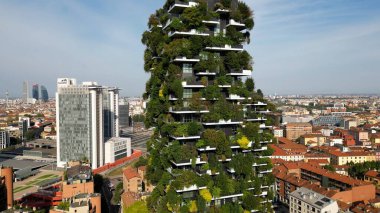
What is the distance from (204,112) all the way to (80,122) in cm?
4816

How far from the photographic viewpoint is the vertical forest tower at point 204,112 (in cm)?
1620

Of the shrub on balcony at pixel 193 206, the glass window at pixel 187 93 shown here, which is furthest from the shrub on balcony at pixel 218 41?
the shrub on balcony at pixel 193 206

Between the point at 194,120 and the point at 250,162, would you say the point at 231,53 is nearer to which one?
the point at 194,120

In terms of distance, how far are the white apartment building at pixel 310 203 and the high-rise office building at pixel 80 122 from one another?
38.8 meters

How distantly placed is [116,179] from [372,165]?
41.4 meters

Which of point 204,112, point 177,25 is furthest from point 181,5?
point 204,112

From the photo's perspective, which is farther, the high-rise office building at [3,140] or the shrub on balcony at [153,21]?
the high-rise office building at [3,140]

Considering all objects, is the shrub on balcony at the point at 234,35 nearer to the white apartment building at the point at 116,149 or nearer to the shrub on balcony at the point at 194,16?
the shrub on balcony at the point at 194,16

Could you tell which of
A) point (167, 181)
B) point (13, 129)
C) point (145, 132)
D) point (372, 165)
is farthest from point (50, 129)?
point (167, 181)

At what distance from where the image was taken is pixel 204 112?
16594mm

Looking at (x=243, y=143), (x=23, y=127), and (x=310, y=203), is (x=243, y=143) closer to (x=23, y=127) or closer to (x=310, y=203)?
(x=310, y=203)

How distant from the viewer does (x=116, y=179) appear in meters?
56.2

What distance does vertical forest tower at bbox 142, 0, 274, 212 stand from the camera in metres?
16.2

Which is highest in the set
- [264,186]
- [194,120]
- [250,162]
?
[194,120]
